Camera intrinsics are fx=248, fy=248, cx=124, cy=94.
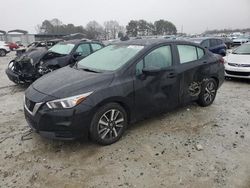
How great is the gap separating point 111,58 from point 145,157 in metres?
1.88

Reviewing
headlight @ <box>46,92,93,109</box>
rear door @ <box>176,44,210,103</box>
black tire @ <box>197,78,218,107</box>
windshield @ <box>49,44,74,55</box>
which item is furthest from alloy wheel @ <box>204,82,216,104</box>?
windshield @ <box>49,44,74,55</box>

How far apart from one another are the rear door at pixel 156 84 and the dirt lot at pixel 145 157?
0.43m

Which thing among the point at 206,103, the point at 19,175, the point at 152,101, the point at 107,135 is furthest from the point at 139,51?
the point at 19,175

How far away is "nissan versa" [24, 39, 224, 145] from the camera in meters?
3.47

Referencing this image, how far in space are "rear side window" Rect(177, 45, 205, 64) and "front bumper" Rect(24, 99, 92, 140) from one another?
2.31m

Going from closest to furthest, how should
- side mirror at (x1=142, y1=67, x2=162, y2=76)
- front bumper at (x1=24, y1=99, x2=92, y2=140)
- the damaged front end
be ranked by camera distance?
front bumper at (x1=24, y1=99, x2=92, y2=140), side mirror at (x1=142, y1=67, x2=162, y2=76), the damaged front end

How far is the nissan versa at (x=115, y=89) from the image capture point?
3.47 m

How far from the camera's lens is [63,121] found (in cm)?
342

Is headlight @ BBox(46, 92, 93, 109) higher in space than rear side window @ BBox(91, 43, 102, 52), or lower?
lower

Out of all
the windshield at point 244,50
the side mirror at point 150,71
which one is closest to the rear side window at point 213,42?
the windshield at point 244,50

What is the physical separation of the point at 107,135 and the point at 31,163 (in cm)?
115

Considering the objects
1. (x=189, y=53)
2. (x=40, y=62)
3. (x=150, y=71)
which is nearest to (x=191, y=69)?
(x=189, y=53)

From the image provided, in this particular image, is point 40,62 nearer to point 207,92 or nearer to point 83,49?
point 83,49

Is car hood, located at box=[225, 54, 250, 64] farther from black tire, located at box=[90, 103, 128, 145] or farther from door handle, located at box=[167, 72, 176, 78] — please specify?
black tire, located at box=[90, 103, 128, 145]
